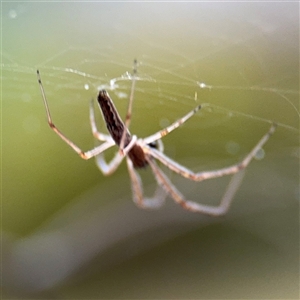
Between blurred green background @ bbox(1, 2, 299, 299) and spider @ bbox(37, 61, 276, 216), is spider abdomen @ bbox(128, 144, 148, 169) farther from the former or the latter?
blurred green background @ bbox(1, 2, 299, 299)

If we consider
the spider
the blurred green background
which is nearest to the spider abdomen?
the spider

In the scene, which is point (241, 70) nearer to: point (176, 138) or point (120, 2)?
point (176, 138)

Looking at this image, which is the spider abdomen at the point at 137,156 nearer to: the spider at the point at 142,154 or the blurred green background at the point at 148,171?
the spider at the point at 142,154

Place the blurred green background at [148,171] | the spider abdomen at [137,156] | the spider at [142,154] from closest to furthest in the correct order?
the spider at [142,154] → the spider abdomen at [137,156] → the blurred green background at [148,171]

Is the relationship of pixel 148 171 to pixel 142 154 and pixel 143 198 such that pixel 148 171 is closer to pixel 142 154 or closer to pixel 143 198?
pixel 143 198

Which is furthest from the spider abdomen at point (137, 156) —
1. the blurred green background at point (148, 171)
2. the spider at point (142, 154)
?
the blurred green background at point (148, 171)

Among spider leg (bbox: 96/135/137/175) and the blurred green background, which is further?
the blurred green background

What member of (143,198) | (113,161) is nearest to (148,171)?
(143,198)
